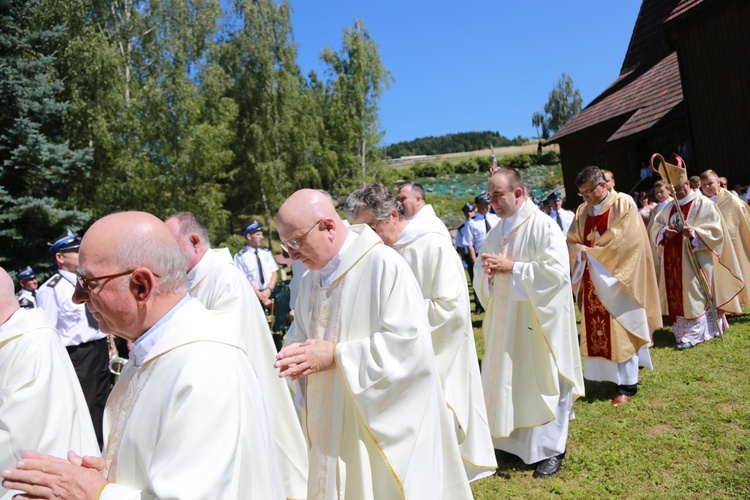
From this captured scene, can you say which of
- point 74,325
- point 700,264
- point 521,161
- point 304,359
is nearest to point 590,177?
point 700,264

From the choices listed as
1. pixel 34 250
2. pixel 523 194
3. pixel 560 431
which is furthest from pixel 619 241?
pixel 34 250

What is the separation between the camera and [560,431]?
15.2ft

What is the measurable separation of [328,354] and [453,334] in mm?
1420

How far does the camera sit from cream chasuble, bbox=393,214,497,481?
12.7 ft

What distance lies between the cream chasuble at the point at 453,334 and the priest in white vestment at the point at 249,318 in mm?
1245

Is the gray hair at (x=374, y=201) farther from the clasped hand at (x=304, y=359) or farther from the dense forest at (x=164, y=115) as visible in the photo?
the dense forest at (x=164, y=115)

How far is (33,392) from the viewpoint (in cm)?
269

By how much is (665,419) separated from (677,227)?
3.50 m

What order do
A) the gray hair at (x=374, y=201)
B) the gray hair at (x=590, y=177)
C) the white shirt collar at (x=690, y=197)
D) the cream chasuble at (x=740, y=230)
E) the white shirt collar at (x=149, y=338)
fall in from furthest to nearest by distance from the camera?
the cream chasuble at (x=740, y=230)
the white shirt collar at (x=690, y=197)
the gray hair at (x=590, y=177)
the gray hair at (x=374, y=201)
the white shirt collar at (x=149, y=338)

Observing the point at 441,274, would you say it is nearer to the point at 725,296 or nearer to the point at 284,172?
the point at 725,296

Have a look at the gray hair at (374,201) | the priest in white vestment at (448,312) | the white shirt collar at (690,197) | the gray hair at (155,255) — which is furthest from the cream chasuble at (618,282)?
the gray hair at (155,255)

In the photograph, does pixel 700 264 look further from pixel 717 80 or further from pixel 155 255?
pixel 717 80

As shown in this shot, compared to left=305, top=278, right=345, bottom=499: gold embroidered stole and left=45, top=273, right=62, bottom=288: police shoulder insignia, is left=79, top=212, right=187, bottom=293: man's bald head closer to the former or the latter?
left=305, top=278, right=345, bottom=499: gold embroidered stole

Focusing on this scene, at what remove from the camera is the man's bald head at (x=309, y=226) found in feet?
9.16
